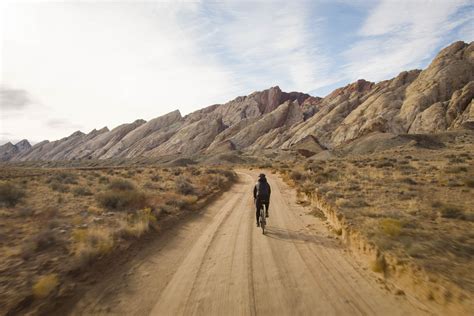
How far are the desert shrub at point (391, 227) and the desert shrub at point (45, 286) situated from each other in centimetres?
852

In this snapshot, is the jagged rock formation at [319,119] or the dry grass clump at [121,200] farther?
the jagged rock formation at [319,119]

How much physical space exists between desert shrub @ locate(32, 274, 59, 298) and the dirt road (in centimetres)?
69

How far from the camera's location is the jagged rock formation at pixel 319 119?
78375 millimetres

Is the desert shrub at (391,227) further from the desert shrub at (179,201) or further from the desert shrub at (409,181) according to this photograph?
the desert shrub at (179,201)

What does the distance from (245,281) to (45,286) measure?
418 centimetres

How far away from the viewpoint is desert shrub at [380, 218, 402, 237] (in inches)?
327

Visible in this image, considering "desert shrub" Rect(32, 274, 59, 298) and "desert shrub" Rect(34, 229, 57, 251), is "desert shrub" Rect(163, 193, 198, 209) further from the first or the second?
"desert shrub" Rect(32, 274, 59, 298)

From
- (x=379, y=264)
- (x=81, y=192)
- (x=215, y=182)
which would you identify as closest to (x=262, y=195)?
(x=379, y=264)

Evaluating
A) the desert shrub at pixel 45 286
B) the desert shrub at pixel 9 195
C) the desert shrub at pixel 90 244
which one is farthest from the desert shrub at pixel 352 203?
the desert shrub at pixel 9 195

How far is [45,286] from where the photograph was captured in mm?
5957

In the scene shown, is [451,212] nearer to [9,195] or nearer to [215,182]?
[215,182]

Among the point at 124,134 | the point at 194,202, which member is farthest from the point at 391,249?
the point at 124,134

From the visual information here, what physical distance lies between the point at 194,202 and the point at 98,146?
182 metres

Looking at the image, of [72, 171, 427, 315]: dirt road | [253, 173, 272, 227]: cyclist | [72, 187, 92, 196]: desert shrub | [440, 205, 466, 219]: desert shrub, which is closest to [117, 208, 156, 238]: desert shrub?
[72, 171, 427, 315]: dirt road
